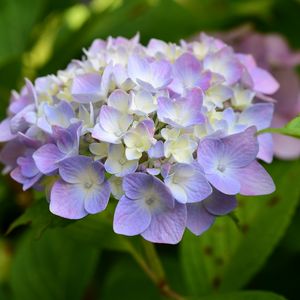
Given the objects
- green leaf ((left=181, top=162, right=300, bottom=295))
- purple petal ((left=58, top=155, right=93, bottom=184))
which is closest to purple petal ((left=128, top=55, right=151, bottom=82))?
purple petal ((left=58, top=155, right=93, bottom=184))

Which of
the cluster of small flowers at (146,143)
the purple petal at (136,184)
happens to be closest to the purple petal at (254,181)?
the cluster of small flowers at (146,143)

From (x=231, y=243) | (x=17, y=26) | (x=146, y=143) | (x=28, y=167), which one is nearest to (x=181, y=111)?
Answer: (x=146, y=143)

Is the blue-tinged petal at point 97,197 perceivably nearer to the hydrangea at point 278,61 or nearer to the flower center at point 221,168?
the flower center at point 221,168

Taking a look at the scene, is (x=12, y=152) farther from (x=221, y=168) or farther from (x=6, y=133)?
(x=221, y=168)

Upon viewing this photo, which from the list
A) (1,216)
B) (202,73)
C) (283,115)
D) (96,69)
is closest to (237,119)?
(202,73)

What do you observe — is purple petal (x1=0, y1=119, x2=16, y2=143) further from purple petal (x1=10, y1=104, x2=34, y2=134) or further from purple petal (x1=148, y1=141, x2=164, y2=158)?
purple petal (x1=148, y1=141, x2=164, y2=158)
